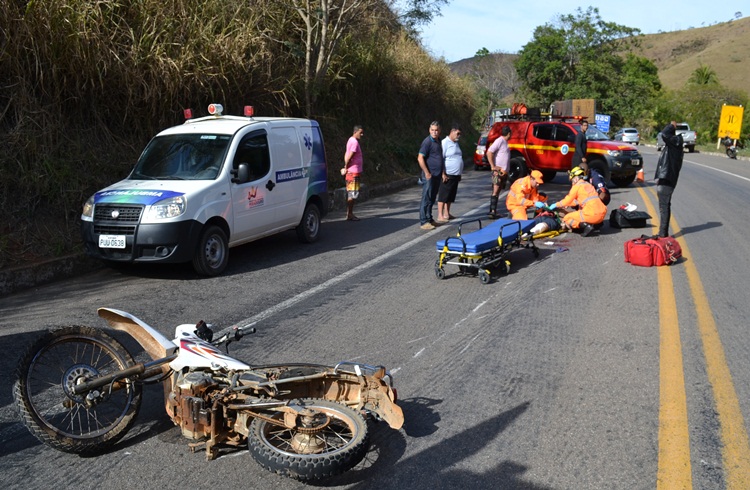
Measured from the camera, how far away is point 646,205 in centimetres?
1562

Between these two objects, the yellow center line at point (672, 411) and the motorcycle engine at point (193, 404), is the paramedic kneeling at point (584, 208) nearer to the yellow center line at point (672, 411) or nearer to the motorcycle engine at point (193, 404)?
the yellow center line at point (672, 411)

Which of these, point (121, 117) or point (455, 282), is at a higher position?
point (121, 117)

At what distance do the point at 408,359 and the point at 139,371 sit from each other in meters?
2.26

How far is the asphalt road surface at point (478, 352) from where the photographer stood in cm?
386

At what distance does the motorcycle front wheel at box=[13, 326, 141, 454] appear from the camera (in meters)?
3.84

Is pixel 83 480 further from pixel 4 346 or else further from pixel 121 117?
pixel 121 117

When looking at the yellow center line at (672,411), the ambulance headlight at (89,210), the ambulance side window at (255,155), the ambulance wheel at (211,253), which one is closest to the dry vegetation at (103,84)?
the ambulance headlight at (89,210)

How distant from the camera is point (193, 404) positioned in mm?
3877

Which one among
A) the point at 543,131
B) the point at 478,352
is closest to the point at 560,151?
the point at 543,131

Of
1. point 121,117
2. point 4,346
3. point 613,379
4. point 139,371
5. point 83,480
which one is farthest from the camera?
point 121,117

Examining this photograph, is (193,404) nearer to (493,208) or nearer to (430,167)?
(430,167)

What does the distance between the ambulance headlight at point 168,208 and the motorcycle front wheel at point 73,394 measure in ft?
14.0

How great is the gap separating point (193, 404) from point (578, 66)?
5839 centimetres

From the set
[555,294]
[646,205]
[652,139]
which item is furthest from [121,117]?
[652,139]
